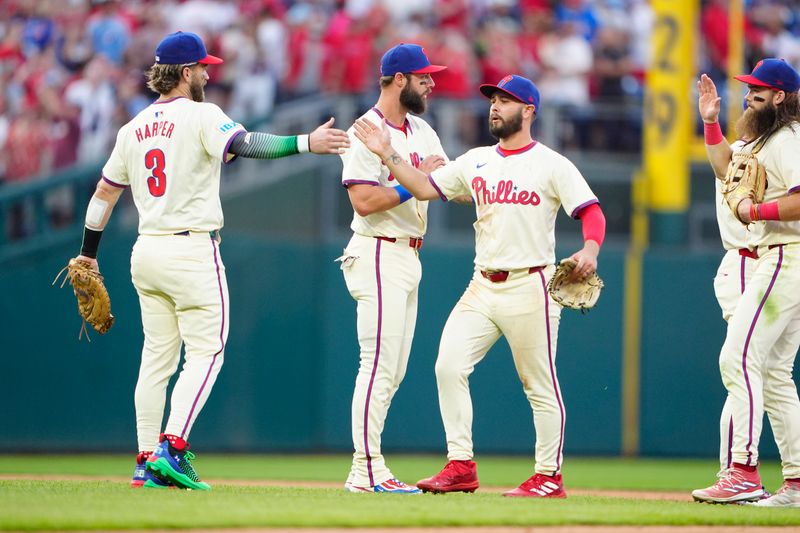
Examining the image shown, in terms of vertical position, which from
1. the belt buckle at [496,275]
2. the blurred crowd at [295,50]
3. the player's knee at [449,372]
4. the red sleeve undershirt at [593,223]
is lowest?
the player's knee at [449,372]

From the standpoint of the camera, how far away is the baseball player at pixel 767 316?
6.09 m

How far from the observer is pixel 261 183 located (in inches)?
438

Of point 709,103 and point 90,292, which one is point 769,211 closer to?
point 709,103

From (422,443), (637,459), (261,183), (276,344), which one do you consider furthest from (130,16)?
(637,459)

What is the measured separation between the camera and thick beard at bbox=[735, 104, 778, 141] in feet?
20.6

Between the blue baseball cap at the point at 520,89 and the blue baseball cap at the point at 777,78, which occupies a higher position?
the blue baseball cap at the point at 777,78

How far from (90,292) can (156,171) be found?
83 cm

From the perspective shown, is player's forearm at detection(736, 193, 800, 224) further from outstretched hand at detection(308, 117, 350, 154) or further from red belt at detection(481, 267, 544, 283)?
outstretched hand at detection(308, 117, 350, 154)

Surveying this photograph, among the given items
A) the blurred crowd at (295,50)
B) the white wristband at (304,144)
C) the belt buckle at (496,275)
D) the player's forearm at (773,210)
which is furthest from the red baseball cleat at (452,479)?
the blurred crowd at (295,50)

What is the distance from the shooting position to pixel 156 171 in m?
6.28

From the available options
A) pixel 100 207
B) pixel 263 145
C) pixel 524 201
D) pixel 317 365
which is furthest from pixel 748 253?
pixel 317 365

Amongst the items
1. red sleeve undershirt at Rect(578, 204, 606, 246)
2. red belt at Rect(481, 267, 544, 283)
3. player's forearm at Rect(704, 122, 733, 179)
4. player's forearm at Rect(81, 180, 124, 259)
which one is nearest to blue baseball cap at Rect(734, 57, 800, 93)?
player's forearm at Rect(704, 122, 733, 179)

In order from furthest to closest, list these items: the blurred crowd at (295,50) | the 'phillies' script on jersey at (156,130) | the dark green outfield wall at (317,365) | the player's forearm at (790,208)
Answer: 1. the blurred crowd at (295,50)
2. the dark green outfield wall at (317,365)
3. the 'phillies' script on jersey at (156,130)
4. the player's forearm at (790,208)

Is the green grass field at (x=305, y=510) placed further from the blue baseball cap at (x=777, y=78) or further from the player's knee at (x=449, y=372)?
the blue baseball cap at (x=777, y=78)
